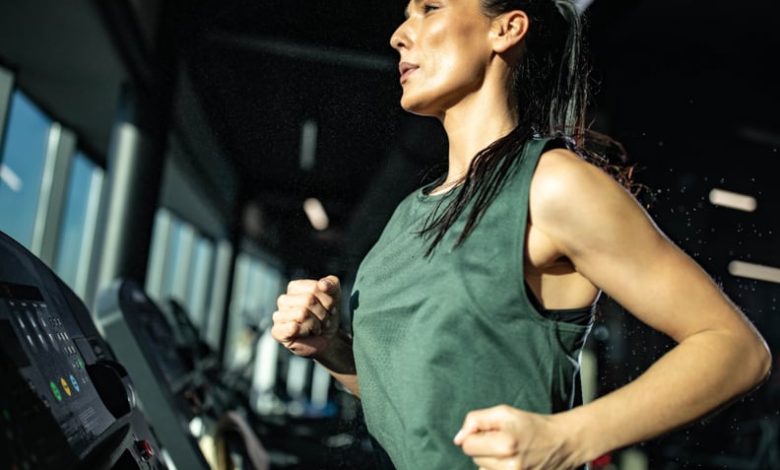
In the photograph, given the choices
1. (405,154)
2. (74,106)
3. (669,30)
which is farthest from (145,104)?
(669,30)

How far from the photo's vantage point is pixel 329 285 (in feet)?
3.28

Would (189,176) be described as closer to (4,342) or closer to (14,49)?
(14,49)

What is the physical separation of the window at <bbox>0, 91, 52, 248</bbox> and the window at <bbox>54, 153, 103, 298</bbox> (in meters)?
0.36

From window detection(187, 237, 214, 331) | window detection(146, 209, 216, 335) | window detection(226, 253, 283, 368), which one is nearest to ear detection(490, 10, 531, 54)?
window detection(146, 209, 216, 335)

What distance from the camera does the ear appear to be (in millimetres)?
964

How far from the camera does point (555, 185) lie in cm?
75

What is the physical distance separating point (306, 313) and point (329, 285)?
0.15 ft

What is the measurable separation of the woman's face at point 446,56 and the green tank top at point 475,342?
0.51 feet

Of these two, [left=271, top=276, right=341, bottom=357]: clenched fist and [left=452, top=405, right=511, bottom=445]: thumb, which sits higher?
[left=271, top=276, right=341, bottom=357]: clenched fist

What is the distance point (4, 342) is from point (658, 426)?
20.5 inches

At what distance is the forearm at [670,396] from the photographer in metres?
Answer: 0.66

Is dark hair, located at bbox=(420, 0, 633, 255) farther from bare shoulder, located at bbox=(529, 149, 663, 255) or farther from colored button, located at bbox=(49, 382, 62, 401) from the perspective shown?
colored button, located at bbox=(49, 382, 62, 401)

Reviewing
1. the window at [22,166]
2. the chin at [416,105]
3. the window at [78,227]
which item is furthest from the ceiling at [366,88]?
the window at [78,227]

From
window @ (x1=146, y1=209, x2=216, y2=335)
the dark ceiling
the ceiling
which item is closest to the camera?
the ceiling
